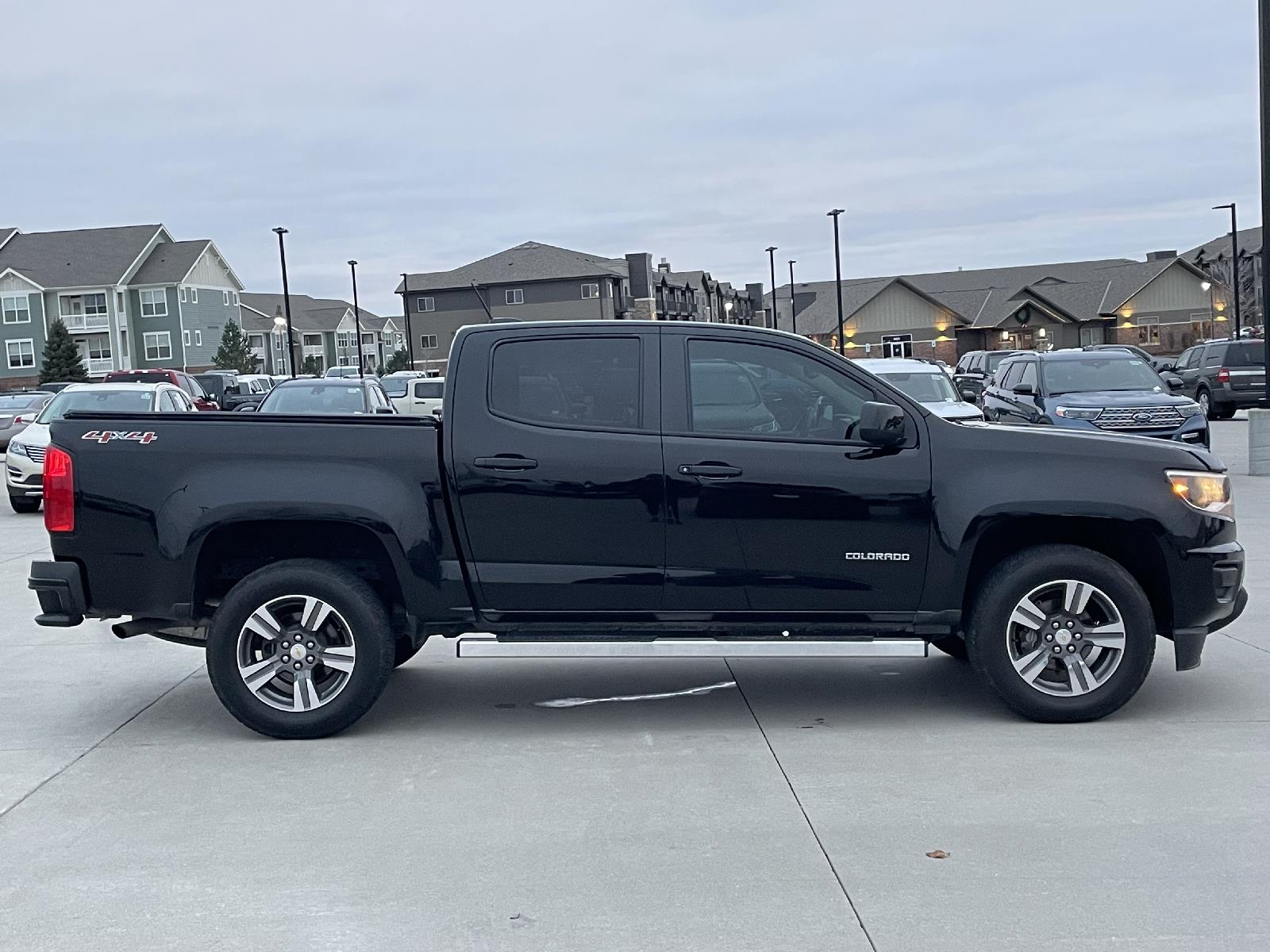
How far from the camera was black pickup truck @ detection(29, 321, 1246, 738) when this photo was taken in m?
6.48

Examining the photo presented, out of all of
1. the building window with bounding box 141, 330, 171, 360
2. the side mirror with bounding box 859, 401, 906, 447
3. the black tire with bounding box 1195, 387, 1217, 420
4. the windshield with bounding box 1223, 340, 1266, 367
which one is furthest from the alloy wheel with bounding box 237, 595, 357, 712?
the building window with bounding box 141, 330, 171, 360

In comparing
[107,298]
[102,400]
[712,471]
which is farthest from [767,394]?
[107,298]

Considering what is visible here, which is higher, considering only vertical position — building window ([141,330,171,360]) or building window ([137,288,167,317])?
building window ([137,288,167,317])

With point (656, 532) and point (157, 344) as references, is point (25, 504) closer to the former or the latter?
point (656, 532)

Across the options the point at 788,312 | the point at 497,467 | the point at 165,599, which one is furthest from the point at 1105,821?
the point at 788,312

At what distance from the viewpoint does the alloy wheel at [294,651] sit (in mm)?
6543

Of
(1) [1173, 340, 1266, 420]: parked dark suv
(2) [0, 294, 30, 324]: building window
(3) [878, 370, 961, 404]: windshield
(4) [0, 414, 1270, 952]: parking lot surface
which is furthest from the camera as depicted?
(2) [0, 294, 30, 324]: building window

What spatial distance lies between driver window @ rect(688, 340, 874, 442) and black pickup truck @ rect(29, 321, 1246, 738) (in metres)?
0.01

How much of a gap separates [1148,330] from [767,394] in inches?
3350

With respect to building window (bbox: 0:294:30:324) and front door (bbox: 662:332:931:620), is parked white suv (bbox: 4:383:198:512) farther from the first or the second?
building window (bbox: 0:294:30:324)

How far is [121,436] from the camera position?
654 cm

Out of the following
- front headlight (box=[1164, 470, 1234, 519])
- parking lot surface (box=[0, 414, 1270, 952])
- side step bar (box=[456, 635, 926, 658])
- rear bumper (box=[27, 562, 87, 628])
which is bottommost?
parking lot surface (box=[0, 414, 1270, 952])

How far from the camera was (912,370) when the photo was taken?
20.1 meters

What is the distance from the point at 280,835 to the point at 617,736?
6.17ft
